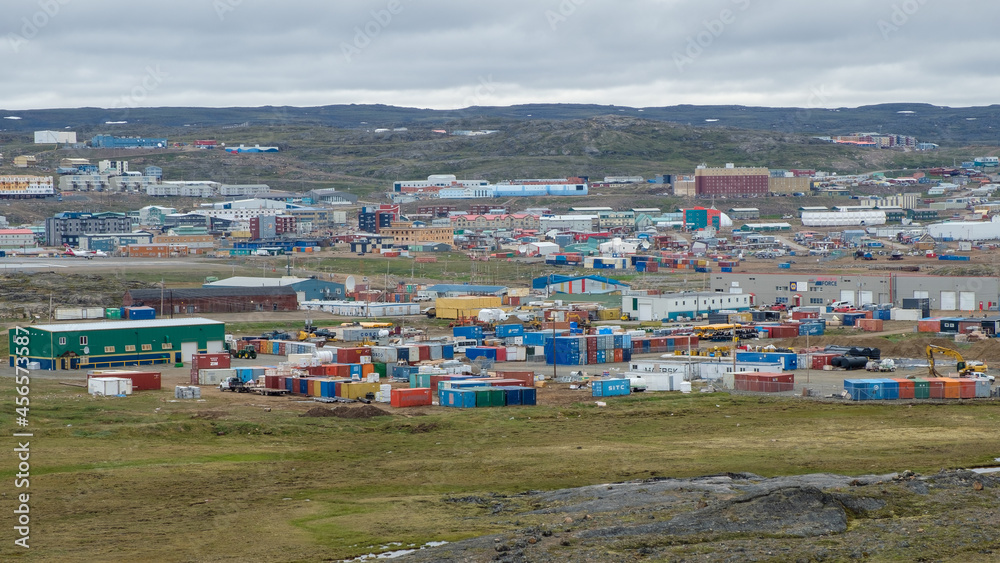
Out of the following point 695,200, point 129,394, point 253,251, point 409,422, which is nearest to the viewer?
point 409,422

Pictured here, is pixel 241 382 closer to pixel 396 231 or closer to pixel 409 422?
pixel 409 422

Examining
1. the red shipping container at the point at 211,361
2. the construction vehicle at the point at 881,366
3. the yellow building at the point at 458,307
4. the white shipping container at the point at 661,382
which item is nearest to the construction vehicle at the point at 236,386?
the red shipping container at the point at 211,361

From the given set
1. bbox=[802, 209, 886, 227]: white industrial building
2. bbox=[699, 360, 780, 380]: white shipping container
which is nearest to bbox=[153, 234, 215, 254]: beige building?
bbox=[802, 209, 886, 227]: white industrial building

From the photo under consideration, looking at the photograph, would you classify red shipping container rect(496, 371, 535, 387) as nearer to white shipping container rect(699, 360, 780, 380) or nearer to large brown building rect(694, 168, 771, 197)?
white shipping container rect(699, 360, 780, 380)

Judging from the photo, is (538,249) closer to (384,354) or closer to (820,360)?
(384,354)

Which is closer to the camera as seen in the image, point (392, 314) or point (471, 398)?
point (471, 398)

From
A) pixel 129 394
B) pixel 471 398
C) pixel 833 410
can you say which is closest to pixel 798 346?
pixel 833 410

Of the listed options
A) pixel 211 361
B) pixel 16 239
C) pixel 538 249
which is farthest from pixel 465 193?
pixel 211 361
